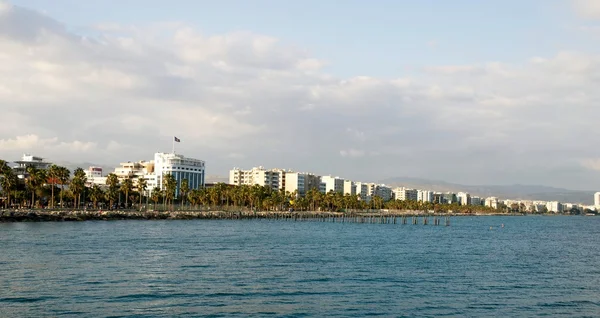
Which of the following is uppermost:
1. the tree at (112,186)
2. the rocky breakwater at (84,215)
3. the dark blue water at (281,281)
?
the tree at (112,186)

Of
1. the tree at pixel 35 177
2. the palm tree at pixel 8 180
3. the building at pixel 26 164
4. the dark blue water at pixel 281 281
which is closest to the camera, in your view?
the dark blue water at pixel 281 281

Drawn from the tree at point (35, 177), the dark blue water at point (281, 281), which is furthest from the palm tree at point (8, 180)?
the dark blue water at point (281, 281)

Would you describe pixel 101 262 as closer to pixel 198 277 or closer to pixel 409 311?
pixel 198 277

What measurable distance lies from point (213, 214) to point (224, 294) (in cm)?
12449

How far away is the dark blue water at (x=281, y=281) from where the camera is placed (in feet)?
106

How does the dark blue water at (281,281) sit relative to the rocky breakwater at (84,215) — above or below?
below

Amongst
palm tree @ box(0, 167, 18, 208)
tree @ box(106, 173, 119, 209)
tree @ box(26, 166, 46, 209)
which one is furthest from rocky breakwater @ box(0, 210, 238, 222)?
tree @ box(106, 173, 119, 209)

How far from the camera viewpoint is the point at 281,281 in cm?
4122

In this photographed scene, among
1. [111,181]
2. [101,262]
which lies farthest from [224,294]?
[111,181]

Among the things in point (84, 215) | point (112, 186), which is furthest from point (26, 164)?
point (84, 215)

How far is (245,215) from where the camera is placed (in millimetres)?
165375

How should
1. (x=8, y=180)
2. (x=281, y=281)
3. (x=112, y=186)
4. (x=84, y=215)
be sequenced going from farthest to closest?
(x=112, y=186) < (x=84, y=215) < (x=8, y=180) < (x=281, y=281)

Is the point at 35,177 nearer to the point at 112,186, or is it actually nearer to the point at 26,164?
the point at 112,186

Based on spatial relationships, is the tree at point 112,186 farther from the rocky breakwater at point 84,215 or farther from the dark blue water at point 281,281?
the dark blue water at point 281,281
